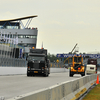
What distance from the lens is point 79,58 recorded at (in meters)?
34.9

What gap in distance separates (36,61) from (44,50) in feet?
8.41

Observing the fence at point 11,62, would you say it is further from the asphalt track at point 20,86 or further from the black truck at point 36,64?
the asphalt track at point 20,86

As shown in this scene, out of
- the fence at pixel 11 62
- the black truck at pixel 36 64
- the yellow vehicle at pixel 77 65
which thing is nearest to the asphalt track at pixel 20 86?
the black truck at pixel 36 64

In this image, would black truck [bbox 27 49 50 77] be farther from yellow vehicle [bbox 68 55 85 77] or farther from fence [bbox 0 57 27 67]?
yellow vehicle [bbox 68 55 85 77]

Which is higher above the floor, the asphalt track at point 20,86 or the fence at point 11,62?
the fence at point 11,62

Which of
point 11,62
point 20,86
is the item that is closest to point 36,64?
point 11,62

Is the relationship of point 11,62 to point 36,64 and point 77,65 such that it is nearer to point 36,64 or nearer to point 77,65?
point 36,64

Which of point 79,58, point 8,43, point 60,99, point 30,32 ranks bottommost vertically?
point 60,99

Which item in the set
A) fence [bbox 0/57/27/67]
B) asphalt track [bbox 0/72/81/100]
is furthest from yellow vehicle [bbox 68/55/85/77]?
asphalt track [bbox 0/72/81/100]

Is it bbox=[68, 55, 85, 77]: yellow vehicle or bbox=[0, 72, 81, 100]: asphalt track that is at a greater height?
bbox=[68, 55, 85, 77]: yellow vehicle

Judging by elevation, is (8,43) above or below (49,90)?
above

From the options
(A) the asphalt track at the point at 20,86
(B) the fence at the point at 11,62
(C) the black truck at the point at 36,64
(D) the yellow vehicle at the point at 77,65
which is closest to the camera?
(A) the asphalt track at the point at 20,86

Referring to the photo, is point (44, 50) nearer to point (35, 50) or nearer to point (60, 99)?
point (35, 50)

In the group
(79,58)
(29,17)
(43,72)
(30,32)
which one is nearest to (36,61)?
(43,72)
